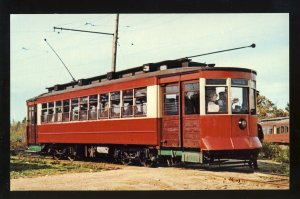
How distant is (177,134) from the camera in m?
13.0

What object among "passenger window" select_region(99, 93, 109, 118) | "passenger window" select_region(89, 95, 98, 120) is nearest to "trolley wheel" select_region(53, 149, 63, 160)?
"passenger window" select_region(89, 95, 98, 120)

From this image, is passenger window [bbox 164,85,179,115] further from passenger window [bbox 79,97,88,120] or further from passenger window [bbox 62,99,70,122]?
passenger window [bbox 62,99,70,122]

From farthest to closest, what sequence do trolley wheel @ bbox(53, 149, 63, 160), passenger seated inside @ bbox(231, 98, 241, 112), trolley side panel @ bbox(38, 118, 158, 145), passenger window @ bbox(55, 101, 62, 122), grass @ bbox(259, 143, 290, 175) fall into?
trolley wheel @ bbox(53, 149, 63, 160), passenger window @ bbox(55, 101, 62, 122), grass @ bbox(259, 143, 290, 175), trolley side panel @ bbox(38, 118, 158, 145), passenger seated inside @ bbox(231, 98, 241, 112)

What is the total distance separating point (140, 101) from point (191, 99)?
1.75 metres

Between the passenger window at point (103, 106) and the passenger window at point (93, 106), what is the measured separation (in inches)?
11.4

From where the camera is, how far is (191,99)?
12.8m

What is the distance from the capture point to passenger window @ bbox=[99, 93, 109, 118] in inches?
596

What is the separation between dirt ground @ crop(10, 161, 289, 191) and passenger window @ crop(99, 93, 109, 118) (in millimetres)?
2282

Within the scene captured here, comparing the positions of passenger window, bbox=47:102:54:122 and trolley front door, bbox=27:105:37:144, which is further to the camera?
trolley front door, bbox=27:105:37:144

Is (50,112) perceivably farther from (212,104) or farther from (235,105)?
(235,105)

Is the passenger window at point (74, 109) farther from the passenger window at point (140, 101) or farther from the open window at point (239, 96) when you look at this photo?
the open window at point (239, 96)

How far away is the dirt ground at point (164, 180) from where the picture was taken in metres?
11.6

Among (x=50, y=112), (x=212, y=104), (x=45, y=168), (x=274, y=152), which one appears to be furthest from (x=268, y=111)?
(x=50, y=112)
